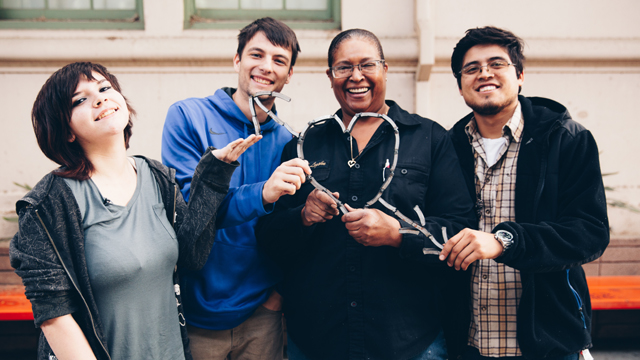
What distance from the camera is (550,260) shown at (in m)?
1.83

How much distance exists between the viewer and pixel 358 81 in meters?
2.13

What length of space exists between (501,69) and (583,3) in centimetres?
316

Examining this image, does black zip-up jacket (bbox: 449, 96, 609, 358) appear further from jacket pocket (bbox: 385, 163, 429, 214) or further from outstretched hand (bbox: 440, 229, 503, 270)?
jacket pocket (bbox: 385, 163, 429, 214)

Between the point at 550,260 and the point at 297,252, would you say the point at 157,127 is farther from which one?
the point at 550,260

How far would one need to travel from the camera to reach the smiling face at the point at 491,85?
2115 millimetres

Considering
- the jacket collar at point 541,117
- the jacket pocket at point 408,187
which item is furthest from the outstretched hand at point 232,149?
the jacket collar at point 541,117

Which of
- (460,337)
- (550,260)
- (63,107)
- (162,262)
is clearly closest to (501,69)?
(550,260)

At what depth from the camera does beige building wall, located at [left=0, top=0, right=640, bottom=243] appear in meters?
4.16

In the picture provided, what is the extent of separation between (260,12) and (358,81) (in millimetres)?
2780

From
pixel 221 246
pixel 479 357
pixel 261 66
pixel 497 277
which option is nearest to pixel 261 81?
pixel 261 66

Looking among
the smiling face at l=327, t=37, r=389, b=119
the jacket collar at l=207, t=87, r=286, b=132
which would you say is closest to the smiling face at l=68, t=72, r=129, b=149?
the jacket collar at l=207, t=87, r=286, b=132

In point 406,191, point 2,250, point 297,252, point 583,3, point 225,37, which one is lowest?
point 2,250

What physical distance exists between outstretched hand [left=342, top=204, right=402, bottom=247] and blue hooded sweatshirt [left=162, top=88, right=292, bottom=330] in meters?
0.56

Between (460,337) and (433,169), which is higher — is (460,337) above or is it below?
below
